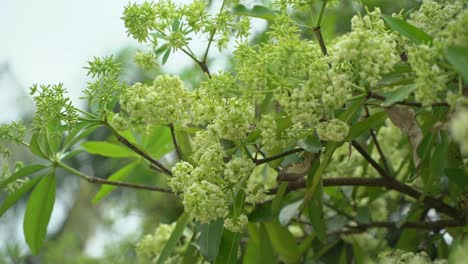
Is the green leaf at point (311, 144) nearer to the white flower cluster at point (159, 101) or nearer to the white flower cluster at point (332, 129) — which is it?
the white flower cluster at point (332, 129)

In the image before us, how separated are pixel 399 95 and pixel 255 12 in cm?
37

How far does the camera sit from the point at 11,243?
2.00 m

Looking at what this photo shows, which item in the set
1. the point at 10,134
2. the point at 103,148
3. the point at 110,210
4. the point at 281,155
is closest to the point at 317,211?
the point at 281,155

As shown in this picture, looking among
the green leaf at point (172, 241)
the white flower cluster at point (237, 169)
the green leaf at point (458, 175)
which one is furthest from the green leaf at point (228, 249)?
the green leaf at point (458, 175)

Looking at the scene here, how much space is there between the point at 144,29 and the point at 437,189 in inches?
22.4

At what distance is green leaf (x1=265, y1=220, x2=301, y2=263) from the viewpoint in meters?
1.26

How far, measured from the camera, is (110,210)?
2.10 meters

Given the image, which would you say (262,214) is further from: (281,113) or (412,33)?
(412,33)

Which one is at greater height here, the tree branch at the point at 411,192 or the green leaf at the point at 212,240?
the tree branch at the point at 411,192

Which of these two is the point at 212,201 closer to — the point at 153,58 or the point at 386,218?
the point at 153,58

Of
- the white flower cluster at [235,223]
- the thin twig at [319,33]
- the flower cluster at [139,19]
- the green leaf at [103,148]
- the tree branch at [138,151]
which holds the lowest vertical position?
the white flower cluster at [235,223]

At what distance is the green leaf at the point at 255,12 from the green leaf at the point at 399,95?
13.2 inches

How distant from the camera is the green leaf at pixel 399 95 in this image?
30.9 inches

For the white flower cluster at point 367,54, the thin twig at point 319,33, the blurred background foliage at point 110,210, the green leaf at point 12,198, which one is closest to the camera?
the white flower cluster at point 367,54
